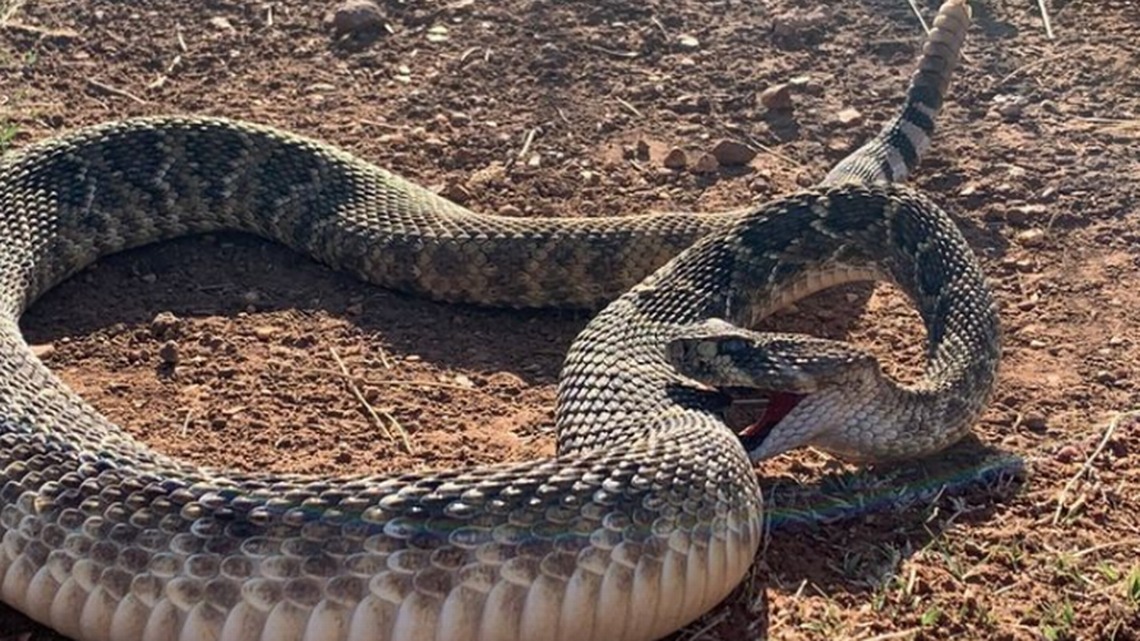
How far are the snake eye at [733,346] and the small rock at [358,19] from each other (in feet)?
15.8

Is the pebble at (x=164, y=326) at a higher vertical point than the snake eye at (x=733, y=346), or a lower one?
lower

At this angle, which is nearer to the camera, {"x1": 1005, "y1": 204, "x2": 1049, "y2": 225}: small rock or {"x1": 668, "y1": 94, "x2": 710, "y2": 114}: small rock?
{"x1": 1005, "y1": 204, "x2": 1049, "y2": 225}: small rock

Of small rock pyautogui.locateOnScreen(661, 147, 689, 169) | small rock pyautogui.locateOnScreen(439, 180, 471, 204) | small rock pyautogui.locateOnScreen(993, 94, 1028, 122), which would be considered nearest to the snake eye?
small rock pyautogui.locateOnScreen(439, 180, 471, 204)

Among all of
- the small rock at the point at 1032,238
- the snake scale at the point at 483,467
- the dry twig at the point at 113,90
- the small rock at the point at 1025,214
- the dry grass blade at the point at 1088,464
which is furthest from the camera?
the dry twig at the point at 113,90

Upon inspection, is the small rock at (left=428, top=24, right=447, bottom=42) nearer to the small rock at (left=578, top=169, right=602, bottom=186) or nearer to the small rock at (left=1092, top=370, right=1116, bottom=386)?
the small rock at (left=578, top=169, right=602, bottom=186)

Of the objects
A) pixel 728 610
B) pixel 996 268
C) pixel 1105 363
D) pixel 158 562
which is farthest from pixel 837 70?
pixel 158 562

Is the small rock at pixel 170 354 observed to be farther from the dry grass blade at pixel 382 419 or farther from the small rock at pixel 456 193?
the small rock at pixel 456 193

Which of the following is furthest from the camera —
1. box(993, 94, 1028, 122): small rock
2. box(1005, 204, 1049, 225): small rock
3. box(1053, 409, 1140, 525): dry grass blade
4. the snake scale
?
box(993, 94, 1028, 122): small rock

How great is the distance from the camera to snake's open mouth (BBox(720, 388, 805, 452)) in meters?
5.43

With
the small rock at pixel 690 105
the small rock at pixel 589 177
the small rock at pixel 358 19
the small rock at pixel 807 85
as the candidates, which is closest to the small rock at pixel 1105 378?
the small rock at pixel 589 177

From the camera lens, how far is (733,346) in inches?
214

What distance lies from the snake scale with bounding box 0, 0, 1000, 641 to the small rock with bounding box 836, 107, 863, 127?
726 millimetres

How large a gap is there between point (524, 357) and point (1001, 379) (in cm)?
189

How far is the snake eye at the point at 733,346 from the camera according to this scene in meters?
5.41
